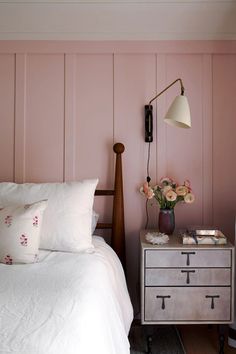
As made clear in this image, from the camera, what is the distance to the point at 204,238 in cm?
192

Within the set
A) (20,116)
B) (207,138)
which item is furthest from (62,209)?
(207,138)

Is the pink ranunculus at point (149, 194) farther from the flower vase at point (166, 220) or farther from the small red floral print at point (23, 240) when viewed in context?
the small red floral print at point (23, 240)

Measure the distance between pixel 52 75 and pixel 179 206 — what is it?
4.50 ft

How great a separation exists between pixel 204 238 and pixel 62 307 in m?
1.12

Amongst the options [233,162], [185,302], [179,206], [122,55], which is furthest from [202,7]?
[185,302]

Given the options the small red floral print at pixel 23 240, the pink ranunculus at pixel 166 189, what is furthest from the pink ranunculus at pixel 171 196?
the small red floral print at pixel 23 240

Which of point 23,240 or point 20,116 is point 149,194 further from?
point 20,116

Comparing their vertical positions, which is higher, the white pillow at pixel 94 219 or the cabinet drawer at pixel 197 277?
the white pillow at pixel 94 219

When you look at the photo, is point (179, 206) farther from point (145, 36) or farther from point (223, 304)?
point (145, 36)

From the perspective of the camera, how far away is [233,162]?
7.52ft

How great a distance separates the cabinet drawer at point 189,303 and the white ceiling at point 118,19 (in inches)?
69.5

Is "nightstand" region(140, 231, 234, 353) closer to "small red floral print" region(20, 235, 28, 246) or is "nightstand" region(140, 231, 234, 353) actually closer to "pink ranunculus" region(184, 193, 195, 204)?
"pink ranunculus" region(184, 193, 195, 204)

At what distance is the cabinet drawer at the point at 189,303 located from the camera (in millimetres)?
1852

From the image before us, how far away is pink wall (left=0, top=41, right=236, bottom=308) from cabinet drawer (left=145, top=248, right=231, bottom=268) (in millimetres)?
465
